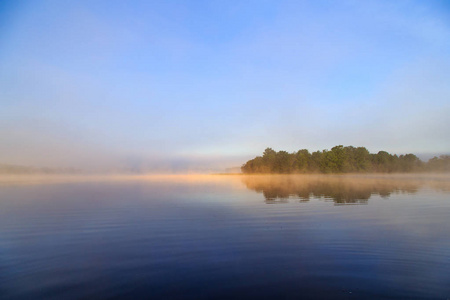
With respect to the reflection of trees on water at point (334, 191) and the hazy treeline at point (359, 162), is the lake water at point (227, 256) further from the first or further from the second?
the hazy treeline at point (359, 162)

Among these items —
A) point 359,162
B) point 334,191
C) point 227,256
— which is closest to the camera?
point 227,256

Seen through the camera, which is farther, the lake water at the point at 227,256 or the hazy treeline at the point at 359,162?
the hazy treeline at the point at 359,162

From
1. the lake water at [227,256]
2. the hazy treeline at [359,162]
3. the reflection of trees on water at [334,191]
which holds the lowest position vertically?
the lake water at [227,256]

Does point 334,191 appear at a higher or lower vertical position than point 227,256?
higher

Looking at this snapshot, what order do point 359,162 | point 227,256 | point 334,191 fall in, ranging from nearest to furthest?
1. point 227,256
2. point 334,191
3. point 359,162

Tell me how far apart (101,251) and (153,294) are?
5467 millimetres

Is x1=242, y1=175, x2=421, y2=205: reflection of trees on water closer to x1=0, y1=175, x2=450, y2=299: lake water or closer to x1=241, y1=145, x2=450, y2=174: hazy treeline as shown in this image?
x1=0, y1=175, x2=450, y2=299: lake water

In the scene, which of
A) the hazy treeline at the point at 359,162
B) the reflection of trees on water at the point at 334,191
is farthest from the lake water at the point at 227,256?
the hazy treeline at the point at 359,162

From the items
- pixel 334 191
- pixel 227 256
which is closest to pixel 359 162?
pixel 334 191

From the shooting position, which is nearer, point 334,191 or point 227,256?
point 227,256

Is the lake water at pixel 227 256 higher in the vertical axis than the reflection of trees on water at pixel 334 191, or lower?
lower

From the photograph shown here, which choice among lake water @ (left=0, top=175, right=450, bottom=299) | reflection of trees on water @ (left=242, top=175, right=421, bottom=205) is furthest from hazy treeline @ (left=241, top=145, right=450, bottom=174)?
lake water @ (left=0, top=175, right=450, bottom=299)

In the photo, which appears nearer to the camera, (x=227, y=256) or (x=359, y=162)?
(x=227, y=256)

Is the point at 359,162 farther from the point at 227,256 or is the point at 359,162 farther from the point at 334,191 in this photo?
the point at 227,256
